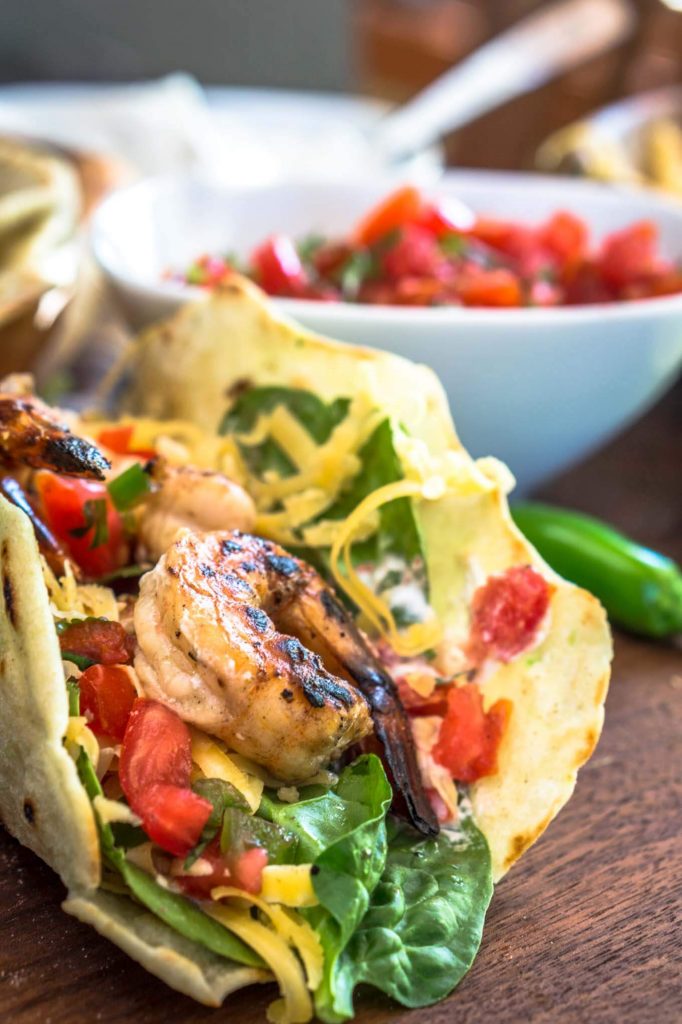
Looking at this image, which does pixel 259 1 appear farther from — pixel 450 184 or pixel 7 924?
pixel 7 924

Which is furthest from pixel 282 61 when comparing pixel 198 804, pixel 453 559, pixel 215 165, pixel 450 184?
pixel 198 804

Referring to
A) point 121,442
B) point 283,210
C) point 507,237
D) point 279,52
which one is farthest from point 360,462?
point 279,52

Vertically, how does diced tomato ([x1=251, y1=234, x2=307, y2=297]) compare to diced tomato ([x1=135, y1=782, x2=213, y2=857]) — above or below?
above

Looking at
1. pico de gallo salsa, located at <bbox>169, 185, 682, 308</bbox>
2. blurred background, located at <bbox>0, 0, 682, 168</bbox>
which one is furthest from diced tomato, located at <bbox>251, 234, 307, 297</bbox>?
blurred background, located at <bbox>0, 0, 682, 168</bbox>

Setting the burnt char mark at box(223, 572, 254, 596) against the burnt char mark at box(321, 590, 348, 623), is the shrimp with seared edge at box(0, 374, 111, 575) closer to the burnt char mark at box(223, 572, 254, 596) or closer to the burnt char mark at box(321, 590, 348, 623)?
the burnt char mark at box(223, 572, 254, 596)

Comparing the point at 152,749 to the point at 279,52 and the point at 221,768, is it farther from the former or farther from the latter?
the point at 279,52

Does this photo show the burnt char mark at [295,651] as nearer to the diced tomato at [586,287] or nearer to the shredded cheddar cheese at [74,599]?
the shredded cheddar cheese at [74,599]

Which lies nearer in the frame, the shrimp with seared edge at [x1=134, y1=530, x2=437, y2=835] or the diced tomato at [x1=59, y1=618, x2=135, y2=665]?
the shrimp with seared edge at [x1=134, y1=530, x2=437, y2=835]

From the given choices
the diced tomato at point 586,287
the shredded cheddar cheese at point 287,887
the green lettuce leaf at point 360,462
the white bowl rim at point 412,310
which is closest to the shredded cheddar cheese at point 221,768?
the shredded cheddar cheese at point 287,887
